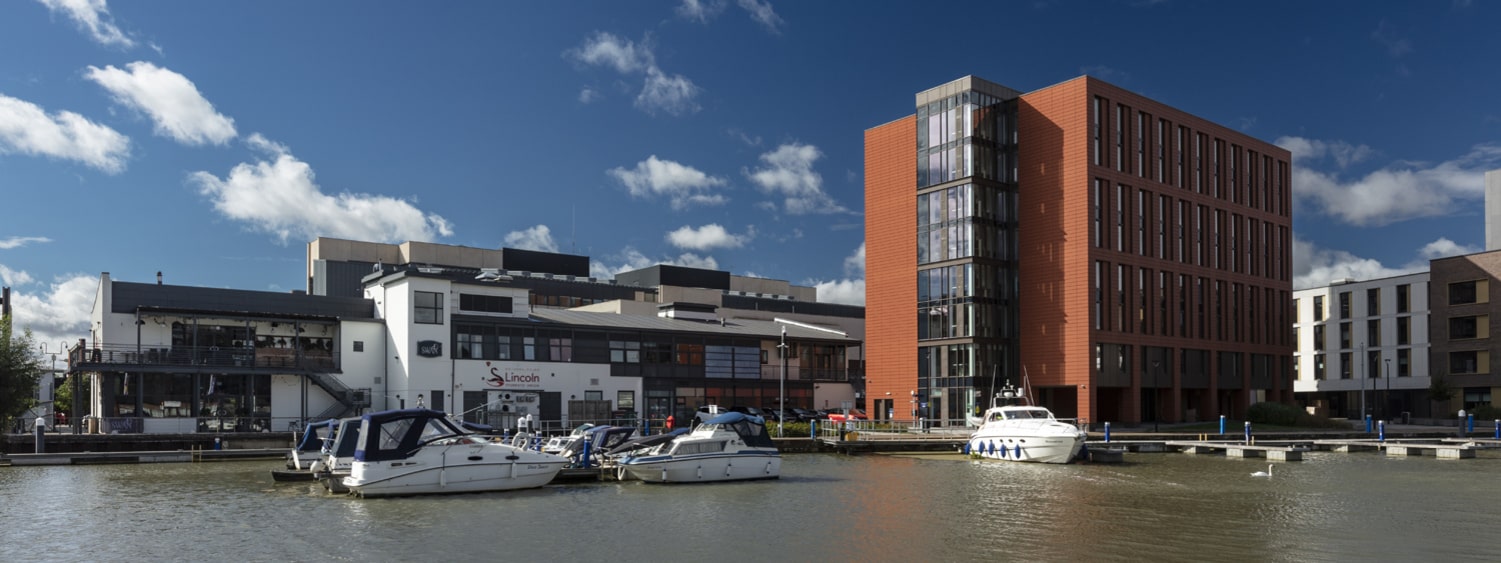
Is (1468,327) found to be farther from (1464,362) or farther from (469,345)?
(469,345)

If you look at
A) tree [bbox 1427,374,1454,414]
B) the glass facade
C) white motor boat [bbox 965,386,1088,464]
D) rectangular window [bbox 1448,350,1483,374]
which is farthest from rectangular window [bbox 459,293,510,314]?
rectangular window [bbox 1448,350,1483,374]

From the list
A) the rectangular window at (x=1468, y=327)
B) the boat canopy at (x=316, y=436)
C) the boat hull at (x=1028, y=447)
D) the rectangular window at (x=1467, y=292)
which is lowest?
the boat hull at (x=1028, y=447)

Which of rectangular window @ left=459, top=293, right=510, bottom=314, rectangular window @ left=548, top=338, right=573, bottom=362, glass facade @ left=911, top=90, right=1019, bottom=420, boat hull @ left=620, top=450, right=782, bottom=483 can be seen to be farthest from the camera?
glass facade @ left=911, top=90, right=1019, bottom=420

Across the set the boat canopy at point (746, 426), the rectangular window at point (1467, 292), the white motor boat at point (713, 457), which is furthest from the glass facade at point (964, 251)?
the rectangular window at point (1467, 292)

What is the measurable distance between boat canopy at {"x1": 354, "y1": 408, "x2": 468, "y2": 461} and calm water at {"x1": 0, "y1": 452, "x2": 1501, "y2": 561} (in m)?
1.56

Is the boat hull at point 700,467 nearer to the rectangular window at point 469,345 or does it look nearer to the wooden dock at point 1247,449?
the wooden dock at point 1247,449

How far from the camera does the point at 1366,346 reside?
112750mm

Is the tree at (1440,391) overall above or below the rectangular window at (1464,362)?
below

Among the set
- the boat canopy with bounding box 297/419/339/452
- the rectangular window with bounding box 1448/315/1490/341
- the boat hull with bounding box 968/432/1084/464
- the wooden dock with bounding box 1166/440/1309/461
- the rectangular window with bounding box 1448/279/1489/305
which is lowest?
the wooden dock with bounding box 1166/440/1309/461

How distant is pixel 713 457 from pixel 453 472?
972cm

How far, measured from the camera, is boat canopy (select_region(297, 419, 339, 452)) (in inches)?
1897

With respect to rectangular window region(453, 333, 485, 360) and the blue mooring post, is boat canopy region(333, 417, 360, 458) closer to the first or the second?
the blue mooring post

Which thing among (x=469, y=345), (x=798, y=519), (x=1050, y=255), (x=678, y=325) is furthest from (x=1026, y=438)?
(x=678, y=325)

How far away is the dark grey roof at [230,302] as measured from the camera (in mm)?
64062
